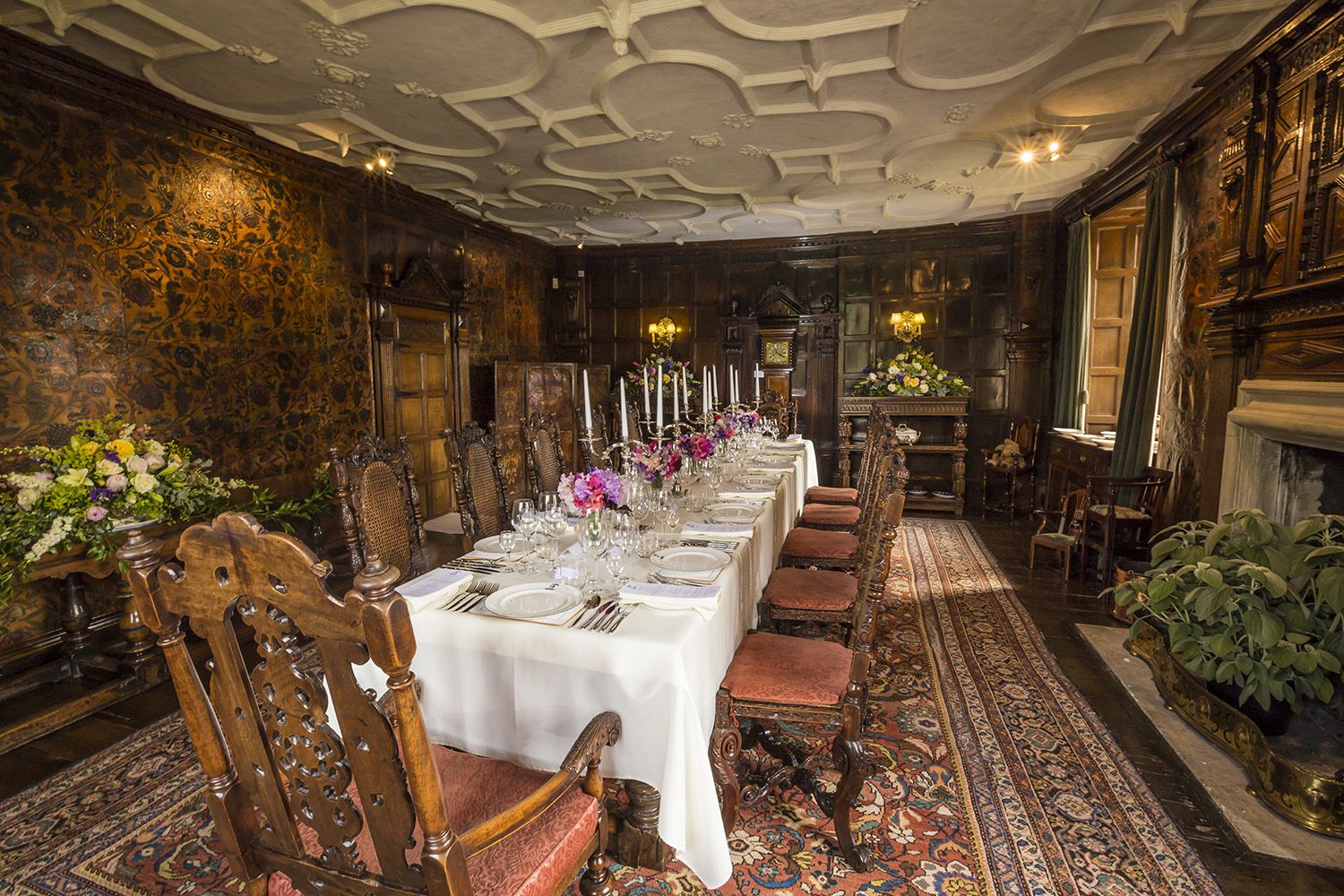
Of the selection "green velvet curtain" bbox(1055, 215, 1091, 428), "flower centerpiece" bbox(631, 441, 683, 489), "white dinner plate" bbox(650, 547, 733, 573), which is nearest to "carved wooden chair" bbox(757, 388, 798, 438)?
"green velvet curtain" bbox(1055, 215, 1091, 428)

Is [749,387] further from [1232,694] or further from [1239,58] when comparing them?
[1232,694]

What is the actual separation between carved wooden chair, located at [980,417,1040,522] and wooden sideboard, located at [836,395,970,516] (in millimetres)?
250

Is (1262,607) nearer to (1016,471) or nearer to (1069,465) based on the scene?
(1069,465)

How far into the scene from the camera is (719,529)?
272 cm

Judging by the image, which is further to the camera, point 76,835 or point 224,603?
point 76,835

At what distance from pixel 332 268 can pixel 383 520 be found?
3.63 metres

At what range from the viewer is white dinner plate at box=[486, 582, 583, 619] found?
5.90ft

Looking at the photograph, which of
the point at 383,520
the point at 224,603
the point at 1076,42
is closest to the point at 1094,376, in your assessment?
the point at 1076,42

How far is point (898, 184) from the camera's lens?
589 cm

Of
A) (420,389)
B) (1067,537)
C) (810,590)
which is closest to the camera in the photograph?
(810,590)

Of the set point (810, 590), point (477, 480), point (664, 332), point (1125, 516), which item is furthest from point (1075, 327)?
point (477, 480)

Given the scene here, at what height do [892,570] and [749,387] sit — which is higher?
[749,387]

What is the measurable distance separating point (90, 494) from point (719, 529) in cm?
312

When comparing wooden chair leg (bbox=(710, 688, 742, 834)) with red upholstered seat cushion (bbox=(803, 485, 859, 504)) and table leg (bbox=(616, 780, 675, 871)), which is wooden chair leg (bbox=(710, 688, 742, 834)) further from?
red upholstered seat cushion (bbox=(803, 485, 859, 504))
